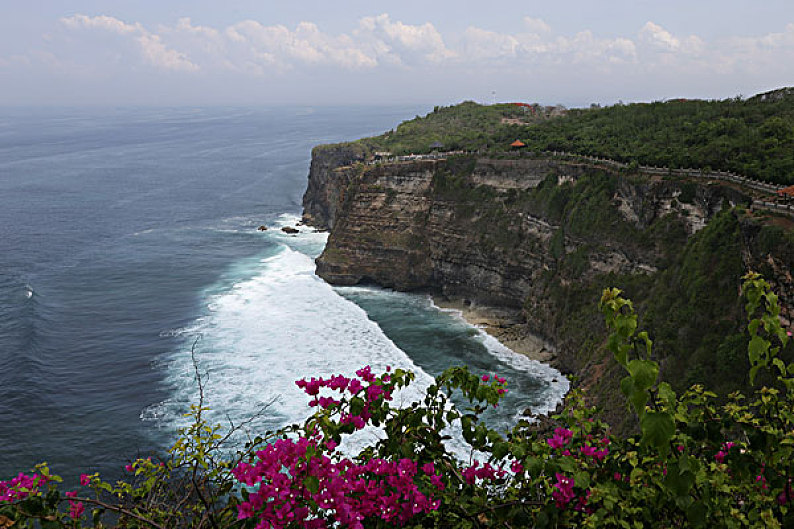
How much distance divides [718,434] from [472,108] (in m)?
121

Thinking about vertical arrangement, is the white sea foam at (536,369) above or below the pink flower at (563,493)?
below

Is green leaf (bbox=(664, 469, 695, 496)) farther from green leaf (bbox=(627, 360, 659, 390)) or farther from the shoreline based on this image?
the shoreline

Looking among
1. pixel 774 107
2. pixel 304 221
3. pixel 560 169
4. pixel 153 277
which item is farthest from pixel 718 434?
pixel 304 221

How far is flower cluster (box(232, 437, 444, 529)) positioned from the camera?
283 inches

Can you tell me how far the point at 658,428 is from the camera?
209 inches

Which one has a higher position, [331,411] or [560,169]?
[331,411]

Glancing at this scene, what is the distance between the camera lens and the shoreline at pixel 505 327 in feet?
171

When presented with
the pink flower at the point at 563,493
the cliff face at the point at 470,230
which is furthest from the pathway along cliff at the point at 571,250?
the pink flower at the point at 563,493

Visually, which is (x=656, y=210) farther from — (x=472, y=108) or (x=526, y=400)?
(x=472, y=108)

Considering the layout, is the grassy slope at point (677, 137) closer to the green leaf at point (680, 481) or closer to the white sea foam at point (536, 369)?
the white sea foam at point (536, 369)

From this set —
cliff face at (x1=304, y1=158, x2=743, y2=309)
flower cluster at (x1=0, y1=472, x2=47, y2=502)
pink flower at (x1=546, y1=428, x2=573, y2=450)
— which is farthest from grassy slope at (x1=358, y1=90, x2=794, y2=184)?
flower cluster at (x1=0, y1=472, x2=47, y2=502)

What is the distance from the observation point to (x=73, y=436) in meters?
38.6

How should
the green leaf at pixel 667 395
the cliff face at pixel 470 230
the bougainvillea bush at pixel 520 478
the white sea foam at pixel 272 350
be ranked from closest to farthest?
the green leaf at pixel 667 395 < the bougainvillea bush at pixel 520 478 < the white sea foam at pixel 272 350 < the cliff face at pixel 470 230

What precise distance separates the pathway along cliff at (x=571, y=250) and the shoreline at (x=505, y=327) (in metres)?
0.41
